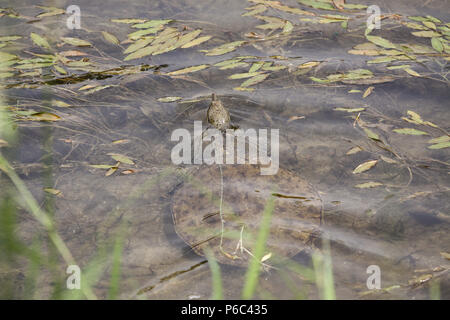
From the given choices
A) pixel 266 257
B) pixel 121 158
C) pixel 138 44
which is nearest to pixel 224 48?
pixel 138 44

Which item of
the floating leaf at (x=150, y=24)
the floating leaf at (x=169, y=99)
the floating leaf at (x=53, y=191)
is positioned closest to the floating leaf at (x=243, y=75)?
the floating leaf at (x=169, y=99)

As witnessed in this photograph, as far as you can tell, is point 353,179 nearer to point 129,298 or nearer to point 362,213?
point 362,213

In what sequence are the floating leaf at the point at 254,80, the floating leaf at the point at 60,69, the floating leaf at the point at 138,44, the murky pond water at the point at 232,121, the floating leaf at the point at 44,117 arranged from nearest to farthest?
1. the murky pond water at the point at 232,121
2. the floating leaf at the point at 44,117
3. the floating leaf at the point at 254,80
4. the floating leaf at the point at 60,69
5. the floating leaf at the point at 138,44

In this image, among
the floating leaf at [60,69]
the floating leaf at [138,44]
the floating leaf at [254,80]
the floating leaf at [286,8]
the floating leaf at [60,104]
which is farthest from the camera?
the floating leaf at [286,8]

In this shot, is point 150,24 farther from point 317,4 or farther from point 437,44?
point 437,44

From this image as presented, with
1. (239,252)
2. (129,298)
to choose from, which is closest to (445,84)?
(239,252)

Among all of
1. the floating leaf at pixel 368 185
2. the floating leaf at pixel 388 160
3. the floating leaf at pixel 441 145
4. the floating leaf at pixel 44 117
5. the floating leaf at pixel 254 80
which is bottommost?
the floating leaf at pixel 368 185

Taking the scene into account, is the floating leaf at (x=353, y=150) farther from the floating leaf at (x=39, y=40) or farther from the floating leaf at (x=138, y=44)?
the floating leaf at (x=39, y=40)
